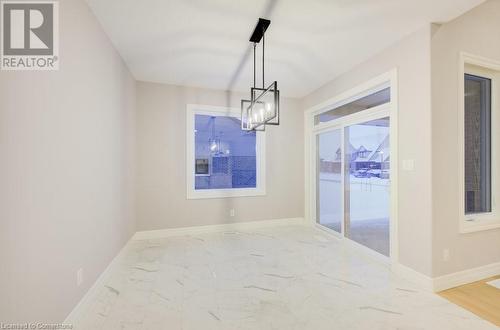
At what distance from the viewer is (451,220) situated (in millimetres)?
2523

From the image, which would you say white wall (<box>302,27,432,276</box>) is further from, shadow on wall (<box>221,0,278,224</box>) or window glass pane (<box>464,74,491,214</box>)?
shadow on wall (<box>221,0,278,224</box>)

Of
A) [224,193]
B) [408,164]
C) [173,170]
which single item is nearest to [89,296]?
[173,170]

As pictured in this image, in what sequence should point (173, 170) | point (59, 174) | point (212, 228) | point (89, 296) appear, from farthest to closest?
point (212, 228) → point (173, 170) → point (89, 296) → point (59, 174)

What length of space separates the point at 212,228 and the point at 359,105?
3.39 m

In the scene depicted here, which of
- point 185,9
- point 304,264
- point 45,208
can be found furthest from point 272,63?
point 45,208

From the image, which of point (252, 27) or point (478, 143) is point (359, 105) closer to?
point (478, 143)

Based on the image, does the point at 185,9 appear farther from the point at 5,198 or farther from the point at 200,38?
the point at 5,198

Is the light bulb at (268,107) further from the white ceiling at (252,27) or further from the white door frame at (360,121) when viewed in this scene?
the white door frame at (360,121)

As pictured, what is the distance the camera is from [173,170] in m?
4.39

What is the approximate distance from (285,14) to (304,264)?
2.94 m

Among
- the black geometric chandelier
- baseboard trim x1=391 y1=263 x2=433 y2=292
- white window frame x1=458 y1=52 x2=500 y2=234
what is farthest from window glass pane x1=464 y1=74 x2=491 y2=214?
the black geometric chandelier

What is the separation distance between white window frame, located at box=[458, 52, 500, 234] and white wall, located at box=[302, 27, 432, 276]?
1.43 feet

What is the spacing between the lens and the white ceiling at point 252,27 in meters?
2.26

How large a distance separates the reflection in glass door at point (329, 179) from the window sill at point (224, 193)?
120cm
